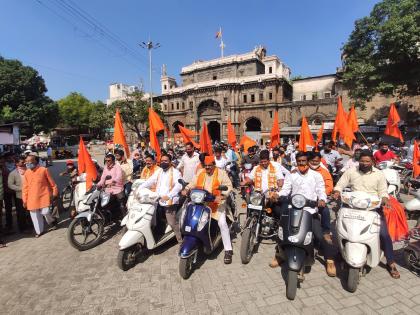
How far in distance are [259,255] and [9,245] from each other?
497 centimetres

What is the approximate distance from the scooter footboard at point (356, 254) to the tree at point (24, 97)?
3187 cm

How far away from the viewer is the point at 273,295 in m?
3.22

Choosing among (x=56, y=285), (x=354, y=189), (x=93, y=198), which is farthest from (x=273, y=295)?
(x=93, y=198)

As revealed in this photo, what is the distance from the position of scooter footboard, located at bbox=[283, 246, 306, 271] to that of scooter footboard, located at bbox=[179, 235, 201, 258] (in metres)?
1.27

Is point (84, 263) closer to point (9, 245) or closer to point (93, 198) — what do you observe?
point (93, 198)

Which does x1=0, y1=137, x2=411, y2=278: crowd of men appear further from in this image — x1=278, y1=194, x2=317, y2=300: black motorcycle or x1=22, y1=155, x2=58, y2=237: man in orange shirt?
x1=278, y1=194, x2=317, y2=300: black motorcycle

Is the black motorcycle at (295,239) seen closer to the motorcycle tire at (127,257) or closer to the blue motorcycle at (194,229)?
the blue motorcycle at (194,229)

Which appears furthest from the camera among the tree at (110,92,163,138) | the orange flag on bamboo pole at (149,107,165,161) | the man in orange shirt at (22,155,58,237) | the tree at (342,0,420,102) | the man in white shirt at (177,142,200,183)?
the tree at (110,92,163,138)

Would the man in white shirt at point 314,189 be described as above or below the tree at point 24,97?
below

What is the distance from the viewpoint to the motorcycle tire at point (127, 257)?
3.80 meters

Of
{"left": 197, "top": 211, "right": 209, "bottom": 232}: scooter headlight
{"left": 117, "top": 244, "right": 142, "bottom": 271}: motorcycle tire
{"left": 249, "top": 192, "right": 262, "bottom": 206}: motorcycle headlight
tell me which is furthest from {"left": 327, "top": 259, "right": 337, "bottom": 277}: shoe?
{"left": 117, "top": 244, "right": 142, "bottom": 271}: motorcycle tire

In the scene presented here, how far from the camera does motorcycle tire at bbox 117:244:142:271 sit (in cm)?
380

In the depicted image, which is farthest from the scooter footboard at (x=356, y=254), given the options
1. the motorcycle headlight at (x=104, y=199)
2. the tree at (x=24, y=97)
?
the tree at (x=24, y=97)

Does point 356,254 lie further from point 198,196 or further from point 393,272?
point 198,196
